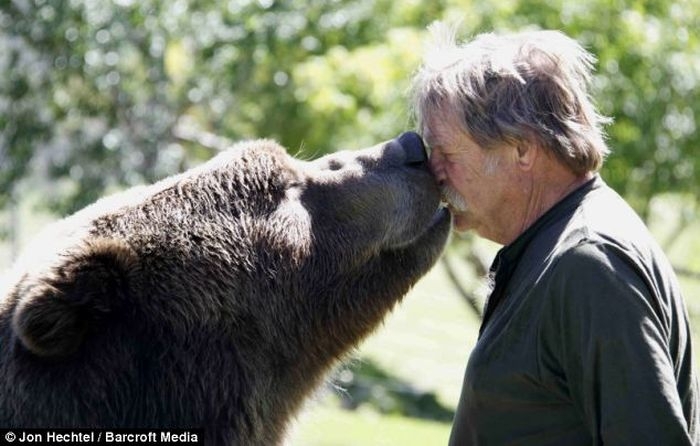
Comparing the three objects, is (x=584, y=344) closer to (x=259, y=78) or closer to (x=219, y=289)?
(x=219, y=289)

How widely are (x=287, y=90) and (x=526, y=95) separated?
32.8 ft

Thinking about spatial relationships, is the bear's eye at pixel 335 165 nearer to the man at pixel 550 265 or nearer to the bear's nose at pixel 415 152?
the bear's nose at pixel 415 152

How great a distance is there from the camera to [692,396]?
132 inches

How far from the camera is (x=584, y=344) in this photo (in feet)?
9.88

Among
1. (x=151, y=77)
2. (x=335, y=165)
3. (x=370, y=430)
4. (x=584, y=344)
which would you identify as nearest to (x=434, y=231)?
→ (x=335, y=165)

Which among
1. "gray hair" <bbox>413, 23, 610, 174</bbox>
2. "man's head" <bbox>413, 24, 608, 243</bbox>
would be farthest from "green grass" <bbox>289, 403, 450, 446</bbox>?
"gray hair" <bbox>413, 23, 610, 174</bbox>

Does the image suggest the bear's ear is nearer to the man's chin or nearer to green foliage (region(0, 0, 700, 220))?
the man's chin

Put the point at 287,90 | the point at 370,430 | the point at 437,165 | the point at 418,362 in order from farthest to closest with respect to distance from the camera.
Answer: the point at 418,362, the point at 287,90, the point at 370,430, the point at 437,165

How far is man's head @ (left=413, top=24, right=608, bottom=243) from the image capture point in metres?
3.50

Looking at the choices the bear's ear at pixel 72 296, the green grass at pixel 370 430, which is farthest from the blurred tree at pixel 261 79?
the bear's ear at pixel 72 296

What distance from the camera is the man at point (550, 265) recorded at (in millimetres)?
2971

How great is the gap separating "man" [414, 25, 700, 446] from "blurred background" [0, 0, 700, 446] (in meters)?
5.78

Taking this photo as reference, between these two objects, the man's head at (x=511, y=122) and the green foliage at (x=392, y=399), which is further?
the green foliage at (x=392, y=399)

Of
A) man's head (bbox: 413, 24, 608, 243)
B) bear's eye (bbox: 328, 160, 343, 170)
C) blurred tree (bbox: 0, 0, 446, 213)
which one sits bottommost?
blurred tree (bbox: 0, 0, 446, 213)
